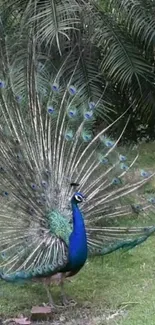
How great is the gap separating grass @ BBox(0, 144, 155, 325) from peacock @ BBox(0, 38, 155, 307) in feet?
0.70

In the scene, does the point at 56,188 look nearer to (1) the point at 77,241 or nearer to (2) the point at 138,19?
(1) the point at 77,241

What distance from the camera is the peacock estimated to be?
464cm

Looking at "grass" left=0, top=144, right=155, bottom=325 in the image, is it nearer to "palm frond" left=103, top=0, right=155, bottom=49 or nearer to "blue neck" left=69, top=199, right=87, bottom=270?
"blue neck" left=69, top=199, right=87, bottom=270

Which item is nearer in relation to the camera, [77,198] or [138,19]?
[77,198]

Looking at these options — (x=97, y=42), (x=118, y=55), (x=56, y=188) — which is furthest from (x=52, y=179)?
(x=97, y=42)

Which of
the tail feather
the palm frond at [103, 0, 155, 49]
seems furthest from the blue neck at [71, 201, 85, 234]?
the palm frond at [103, 0, 155, 49]

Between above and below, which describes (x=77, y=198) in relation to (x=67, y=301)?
above

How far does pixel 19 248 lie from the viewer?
4.73 metres

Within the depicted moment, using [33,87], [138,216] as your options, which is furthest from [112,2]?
[138,216]

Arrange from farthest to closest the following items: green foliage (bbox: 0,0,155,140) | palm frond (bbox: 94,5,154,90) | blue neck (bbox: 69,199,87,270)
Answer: palm frond (bbox: 94,5,154,90) < green foliage (bbox: 0,0,155,140) < blue neck (bbox: 69,199,87,270)

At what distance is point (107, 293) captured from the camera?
507 cm

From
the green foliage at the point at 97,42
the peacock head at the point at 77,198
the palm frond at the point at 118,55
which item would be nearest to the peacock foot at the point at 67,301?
the peacock head at the point at 77,198

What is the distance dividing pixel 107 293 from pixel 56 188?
86 centimetres

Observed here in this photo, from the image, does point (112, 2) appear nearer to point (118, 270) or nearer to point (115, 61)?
point (115, 61)
